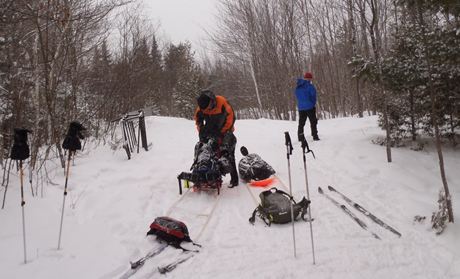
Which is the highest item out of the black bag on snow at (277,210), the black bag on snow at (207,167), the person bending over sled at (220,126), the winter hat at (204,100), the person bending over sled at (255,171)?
the winter hat at (204,100)

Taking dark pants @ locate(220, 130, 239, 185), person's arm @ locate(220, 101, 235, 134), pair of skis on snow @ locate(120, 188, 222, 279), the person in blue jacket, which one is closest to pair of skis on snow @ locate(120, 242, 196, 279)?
pair of skis on snow @ locate(120, 188, 222, 279)

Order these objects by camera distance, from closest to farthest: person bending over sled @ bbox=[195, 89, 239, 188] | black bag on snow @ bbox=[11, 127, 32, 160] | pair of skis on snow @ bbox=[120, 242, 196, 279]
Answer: pair of skis on snow @ bbox=[120, 242, 196, 279], black bag on snow @ bbox=[11, 127, 32, 160], person bending over sled @ bbox=[195, 89, 239, 188]

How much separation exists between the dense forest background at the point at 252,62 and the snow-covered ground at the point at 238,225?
2.74 ft

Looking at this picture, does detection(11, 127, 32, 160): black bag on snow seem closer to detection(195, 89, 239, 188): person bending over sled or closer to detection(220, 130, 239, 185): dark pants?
detection(195, 89, 239, 188): person bending over sled

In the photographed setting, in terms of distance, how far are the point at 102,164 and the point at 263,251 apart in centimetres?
386

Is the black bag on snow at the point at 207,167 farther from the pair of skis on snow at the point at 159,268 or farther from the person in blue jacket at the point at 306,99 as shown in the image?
the person in blue jacket at the point at 306,99

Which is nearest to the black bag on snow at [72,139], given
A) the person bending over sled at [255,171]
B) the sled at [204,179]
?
the sled at [204,179]

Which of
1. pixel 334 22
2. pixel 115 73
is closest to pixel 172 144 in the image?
pixel 115 73

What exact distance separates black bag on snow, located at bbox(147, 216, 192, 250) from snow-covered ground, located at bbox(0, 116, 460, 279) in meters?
0.13

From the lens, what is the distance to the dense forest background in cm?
417

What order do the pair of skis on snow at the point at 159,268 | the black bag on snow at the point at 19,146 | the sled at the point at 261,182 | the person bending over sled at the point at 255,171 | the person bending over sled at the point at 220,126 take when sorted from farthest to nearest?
the person bending over sled at the point at 255,171 < the sled at the point at 261,182 < the person bending over sled at the point at 220,126 < the black bag on snow at the point at 19,146 < the pair of skis on snow at the point at 159,268

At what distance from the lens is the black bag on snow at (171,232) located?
2.84m

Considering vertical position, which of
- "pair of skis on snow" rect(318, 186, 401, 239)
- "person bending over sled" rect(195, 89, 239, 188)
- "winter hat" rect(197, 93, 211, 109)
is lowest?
"pair of skis on snow" rect(318, 186, 401, 239)

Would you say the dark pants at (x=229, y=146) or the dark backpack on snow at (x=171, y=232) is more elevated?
the dark pants at (x=229, y=146)
